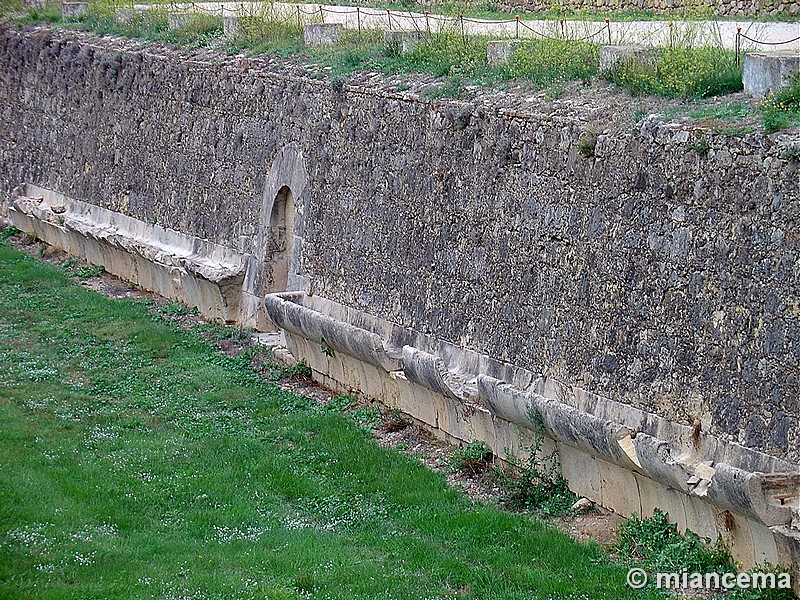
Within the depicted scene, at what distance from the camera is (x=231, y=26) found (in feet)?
55.0

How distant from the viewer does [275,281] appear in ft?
47.0

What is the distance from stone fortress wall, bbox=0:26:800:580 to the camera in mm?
7625

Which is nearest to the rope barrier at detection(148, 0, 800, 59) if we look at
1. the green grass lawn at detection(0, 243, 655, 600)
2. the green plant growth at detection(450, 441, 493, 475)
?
Result: the green plant growth at detection(450, 441, 493, 475)

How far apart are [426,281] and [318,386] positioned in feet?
7.69

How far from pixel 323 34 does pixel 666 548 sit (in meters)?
8.70

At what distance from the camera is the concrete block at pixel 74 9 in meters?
21.7

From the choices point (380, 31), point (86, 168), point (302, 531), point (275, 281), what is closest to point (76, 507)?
point (302, 531)

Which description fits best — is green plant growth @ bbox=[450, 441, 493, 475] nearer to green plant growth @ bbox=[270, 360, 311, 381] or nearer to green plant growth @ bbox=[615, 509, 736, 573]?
green plant growth @ bbox=[615, 509, 736, 573]

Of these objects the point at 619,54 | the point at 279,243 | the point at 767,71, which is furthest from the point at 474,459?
the point at 279,243

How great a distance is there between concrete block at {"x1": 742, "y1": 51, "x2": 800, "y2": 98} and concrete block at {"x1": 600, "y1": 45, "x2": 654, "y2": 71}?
4.21 ft

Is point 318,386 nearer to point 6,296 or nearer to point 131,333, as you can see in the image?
point 131,333

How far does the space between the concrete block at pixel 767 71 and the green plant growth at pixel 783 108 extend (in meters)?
0.11

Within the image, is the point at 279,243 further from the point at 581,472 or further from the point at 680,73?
the point at 680,73

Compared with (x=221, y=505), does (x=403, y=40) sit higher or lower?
higher
